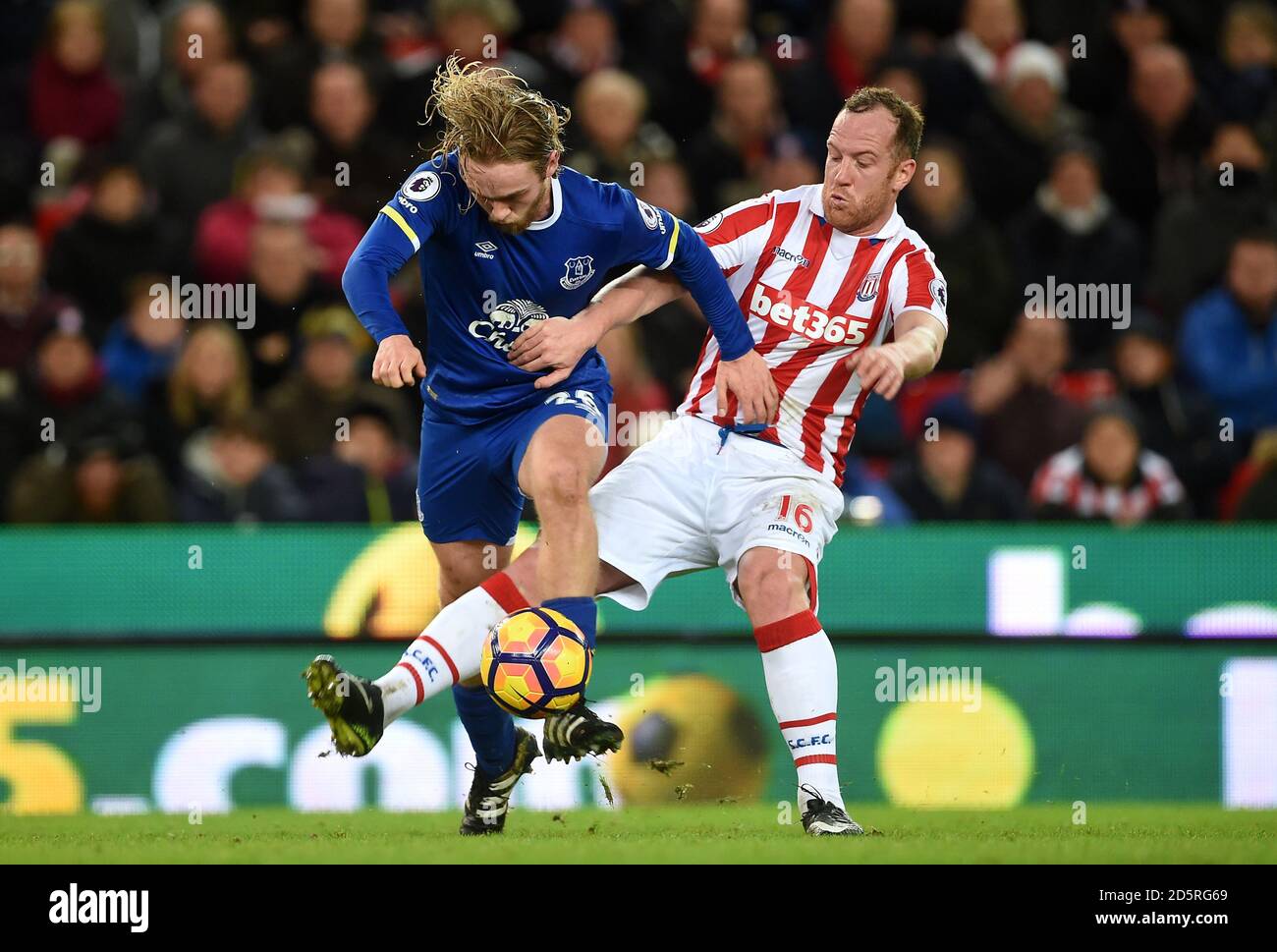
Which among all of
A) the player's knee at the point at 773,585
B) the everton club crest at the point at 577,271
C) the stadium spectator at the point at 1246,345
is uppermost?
the stadium spectator at the point at 1246,345

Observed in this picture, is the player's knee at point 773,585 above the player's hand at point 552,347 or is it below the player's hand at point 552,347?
below

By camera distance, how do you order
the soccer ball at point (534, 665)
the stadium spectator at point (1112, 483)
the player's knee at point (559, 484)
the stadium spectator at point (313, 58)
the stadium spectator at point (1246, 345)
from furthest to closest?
the stadium spectator at point (313, 58)
the stadium spectator at point (1246, 345)
the stadium spectator at point (1112, 483)
the player's knee at point (559, 484)
the soccer ball at point (534, 665)

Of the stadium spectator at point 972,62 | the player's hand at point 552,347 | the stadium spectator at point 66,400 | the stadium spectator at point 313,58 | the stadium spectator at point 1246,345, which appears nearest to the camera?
the player's hand at point 552,347

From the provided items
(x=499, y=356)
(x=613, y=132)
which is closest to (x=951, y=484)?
(x=613, y=132)

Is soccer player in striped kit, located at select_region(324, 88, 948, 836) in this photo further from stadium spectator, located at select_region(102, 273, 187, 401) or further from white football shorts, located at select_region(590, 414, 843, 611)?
stadium spectator, located at select_region(102, 273, 187, 401)

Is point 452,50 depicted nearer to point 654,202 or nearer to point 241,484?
point 654,202

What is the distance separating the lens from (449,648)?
215 inches

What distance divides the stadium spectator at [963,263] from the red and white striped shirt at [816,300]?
11.6 feet

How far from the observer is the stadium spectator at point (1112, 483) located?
853 centimetres

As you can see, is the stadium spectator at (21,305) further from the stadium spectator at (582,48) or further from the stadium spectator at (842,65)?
the stadium spectator at (842,65)

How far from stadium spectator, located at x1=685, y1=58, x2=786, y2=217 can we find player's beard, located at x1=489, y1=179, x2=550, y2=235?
4.33m

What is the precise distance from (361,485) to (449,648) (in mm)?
2938

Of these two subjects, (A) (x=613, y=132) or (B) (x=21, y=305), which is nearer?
(B) (x=21, y=305)

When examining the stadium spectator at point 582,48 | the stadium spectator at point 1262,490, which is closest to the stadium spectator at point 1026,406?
the stadium spectator at point 1262,490
